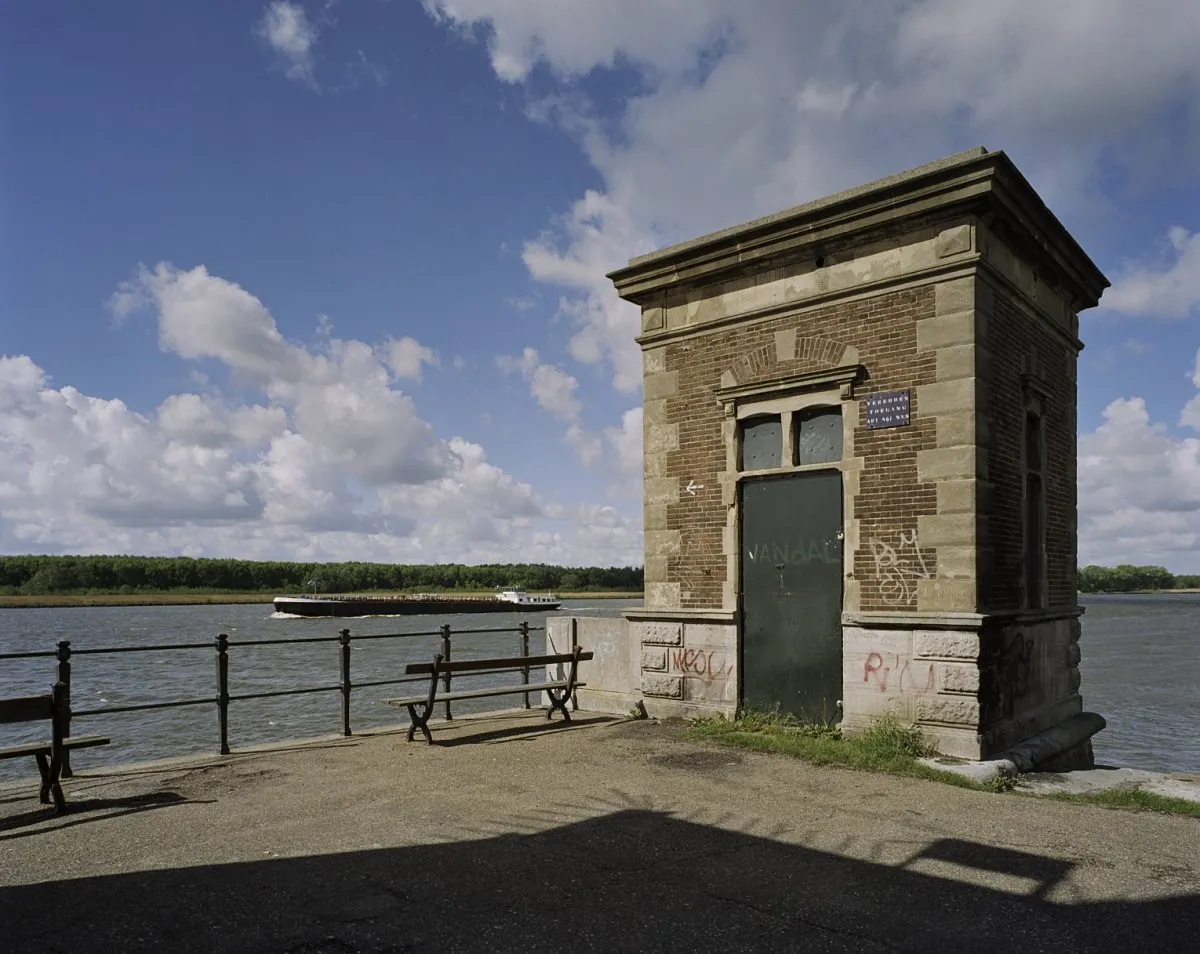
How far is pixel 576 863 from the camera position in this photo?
213 inches

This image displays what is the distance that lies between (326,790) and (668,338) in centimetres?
629

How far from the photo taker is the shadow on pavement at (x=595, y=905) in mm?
4258

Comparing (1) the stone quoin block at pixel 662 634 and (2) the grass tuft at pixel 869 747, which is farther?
(1) the stone quoin block at pixel 662 634

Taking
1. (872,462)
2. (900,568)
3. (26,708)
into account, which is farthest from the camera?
(872,462)

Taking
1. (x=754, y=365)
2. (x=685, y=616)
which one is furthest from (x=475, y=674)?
(x=754, y=365)

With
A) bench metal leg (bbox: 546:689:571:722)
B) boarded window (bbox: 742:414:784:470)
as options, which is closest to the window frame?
boarded window (bbox: 742:414:784:470)

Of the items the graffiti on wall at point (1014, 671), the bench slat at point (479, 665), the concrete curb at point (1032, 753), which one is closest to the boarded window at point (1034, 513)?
the graffiti on wall at point (1014, 671)

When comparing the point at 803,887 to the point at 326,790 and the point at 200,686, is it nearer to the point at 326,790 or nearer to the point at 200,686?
the point at 326,790

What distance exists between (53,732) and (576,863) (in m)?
4.10

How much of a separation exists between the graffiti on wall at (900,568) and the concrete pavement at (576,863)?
1.89 m

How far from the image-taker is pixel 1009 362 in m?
9.21

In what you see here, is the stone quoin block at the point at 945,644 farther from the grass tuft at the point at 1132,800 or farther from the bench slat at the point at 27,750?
the bench slat at the point at 27,750

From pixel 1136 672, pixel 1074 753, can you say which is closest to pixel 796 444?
pixel 1074 753

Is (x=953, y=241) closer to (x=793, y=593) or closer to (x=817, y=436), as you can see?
(x=817, y=436)
